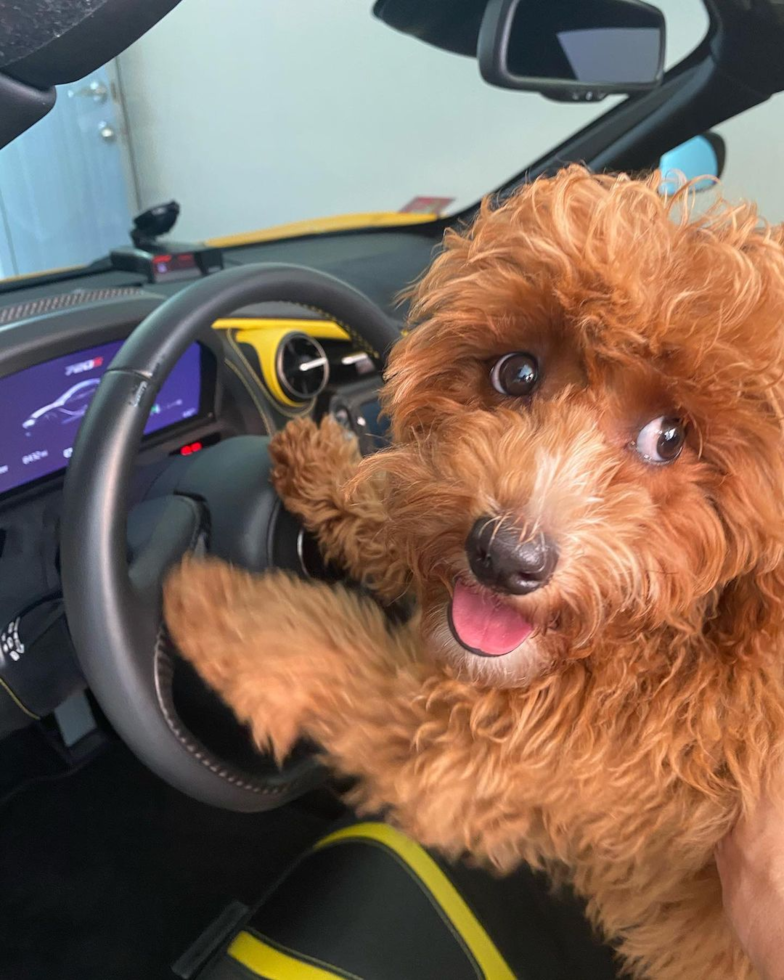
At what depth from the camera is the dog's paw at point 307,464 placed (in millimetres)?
1220

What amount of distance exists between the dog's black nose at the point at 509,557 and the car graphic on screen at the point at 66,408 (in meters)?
0.61

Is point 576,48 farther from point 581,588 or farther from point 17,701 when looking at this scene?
point 17,701

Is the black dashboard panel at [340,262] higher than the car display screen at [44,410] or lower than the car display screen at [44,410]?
lower

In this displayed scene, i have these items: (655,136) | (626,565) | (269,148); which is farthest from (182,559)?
(269,148)

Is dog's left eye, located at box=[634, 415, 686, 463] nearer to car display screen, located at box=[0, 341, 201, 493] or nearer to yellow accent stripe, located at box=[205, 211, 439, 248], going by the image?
car display screen, located at box=[0, 341, 201, 493]

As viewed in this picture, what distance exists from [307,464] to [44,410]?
366 mm

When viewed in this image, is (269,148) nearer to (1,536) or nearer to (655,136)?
(655,136)

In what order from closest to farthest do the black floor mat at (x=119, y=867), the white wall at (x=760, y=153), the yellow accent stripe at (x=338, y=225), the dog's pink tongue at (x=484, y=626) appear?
the dog's pink tongue at (x=484, y=626)
the black floor mat at (x=119, y=867)
the white wall at (x=760, y=153)
the yellow accent stripe at (x=338, y=225)

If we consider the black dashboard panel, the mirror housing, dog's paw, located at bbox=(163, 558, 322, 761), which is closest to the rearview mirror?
the mirror housing

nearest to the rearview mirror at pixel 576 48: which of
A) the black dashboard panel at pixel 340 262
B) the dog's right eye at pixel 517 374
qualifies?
the black dashboard panel at pixel 340 262

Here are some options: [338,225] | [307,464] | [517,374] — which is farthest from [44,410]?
[338,225]

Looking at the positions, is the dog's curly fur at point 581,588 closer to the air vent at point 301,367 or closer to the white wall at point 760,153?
the air vent at point 301,367

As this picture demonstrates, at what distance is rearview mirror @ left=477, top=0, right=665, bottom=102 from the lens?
1.67 m

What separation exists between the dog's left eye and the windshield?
246cm
